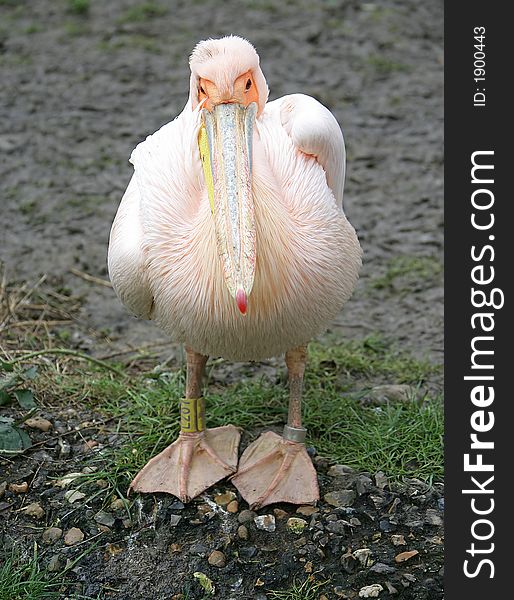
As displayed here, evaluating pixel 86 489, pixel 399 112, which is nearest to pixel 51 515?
pixel 86 489

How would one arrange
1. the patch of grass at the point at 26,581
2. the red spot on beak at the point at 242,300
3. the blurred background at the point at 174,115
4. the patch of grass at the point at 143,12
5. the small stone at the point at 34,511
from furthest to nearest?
the patch of grass at the point at 143,12 → the blurred background at the point at 174,115 → the small stone at the point at 34,511 → the patch of grass at the point at 26,581 → the red spot on beak at the point at 242,300

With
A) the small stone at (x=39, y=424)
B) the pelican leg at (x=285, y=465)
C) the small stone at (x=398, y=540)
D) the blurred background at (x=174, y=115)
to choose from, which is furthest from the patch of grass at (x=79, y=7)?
the small stone at (x=398, y=540)

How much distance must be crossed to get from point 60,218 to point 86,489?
2918mm

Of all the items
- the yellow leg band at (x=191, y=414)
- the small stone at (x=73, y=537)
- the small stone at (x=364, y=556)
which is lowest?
the small stone at (x=364, y=556)

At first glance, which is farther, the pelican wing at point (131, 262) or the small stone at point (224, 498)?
the small stone at point (224, 498)

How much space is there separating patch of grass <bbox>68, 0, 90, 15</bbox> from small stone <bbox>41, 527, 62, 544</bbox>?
6622 mm

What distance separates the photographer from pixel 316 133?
3398 millimetres

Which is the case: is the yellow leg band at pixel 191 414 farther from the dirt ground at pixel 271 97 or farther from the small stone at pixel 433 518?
the small stone at pixel 433 518

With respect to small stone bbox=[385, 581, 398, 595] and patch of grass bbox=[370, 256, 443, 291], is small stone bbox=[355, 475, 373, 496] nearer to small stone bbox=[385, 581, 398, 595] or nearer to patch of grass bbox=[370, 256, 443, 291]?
small stone bbox=[385, 581, 398, 595]

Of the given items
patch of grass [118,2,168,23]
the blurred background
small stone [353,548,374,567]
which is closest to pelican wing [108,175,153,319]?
small stone [353,548,374,567]

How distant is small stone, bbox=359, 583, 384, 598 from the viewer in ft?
10.1

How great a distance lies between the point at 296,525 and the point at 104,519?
0.75m

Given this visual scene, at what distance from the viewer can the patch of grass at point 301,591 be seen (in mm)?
3086

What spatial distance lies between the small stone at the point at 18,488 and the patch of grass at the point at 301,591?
111 centimetres
